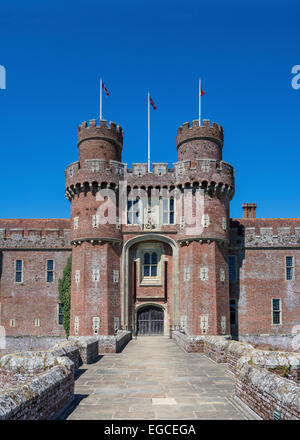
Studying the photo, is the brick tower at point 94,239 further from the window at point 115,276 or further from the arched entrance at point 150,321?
the arched entrance at point 150,321

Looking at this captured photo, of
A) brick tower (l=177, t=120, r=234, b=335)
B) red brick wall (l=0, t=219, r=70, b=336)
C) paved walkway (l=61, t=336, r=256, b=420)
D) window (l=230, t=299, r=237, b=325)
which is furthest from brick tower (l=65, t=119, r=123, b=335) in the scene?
paved walkway (l=61, t=336, r=256, b=420)

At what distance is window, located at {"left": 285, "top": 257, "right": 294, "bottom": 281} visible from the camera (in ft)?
109

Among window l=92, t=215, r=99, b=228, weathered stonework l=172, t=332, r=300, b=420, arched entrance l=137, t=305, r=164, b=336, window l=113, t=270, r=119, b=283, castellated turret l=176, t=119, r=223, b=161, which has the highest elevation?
castellated turret l=176, t=119, r=223, b=161

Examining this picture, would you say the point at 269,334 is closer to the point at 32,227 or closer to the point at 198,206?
the point at 198,206

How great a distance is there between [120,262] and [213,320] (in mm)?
7559

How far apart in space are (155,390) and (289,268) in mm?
23970

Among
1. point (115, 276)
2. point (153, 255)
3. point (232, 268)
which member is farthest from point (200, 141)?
point (115, 276)

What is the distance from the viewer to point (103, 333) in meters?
28.4

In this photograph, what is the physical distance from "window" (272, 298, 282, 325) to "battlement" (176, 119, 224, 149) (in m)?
12.7

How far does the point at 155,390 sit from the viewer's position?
1203 centimetres

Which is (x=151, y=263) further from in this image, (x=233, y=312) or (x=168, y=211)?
(x=233, y=312)

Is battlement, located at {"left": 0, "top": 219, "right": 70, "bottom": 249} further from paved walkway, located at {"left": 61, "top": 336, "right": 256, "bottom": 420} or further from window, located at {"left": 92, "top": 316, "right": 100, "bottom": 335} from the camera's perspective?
paved walkway, located at {"left": 61, "top": 336, "right": 256, "bottom": 420}

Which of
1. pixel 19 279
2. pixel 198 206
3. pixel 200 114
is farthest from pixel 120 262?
pixel 200 114

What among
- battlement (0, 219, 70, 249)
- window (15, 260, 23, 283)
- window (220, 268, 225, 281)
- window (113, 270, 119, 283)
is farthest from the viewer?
battlement (0, 219, 70, 249)
